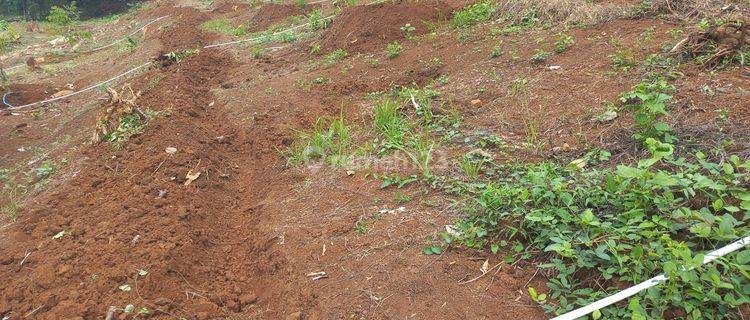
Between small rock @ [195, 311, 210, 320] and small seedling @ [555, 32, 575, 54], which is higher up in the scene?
small seedling @ [555, 32, 575, 54]

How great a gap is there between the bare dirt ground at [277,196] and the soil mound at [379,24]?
527 millimetres

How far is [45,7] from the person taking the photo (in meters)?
18.2

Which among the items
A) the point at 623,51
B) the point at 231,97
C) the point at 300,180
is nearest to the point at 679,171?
the point at 623,51

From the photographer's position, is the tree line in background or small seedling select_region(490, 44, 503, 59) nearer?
small seedling select_region(490, 44, 503, 59)

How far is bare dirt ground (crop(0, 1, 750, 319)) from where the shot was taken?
2.41 m

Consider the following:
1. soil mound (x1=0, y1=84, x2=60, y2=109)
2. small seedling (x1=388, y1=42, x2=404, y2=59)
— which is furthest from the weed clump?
soil mound (x1=0, y1=84, x2=60, y2=109)

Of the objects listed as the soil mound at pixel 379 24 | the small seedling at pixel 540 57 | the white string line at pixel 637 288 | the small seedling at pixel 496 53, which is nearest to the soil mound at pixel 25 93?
the soil mound at pixel 379 24

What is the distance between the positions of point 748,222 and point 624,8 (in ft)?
13.1

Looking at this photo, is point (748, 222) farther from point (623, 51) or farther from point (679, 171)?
point (623, 51)

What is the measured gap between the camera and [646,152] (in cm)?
279

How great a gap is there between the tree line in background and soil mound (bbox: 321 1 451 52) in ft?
48.0

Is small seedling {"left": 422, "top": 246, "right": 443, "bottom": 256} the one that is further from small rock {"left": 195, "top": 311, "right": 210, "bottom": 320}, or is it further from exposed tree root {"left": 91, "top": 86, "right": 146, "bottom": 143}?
exposed tree root {"left": 91, "top": 86, "right": 146, "bottom": 143}

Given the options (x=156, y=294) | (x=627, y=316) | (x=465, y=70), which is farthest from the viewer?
(x=465, y=70)

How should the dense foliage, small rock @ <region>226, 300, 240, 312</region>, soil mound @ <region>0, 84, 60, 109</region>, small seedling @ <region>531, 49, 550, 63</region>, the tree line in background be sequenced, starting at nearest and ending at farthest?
the dense foliage, small rock @ <region>226, 300, 240, 312</region>, small seedling @ <region>531, 49, 550, 63</region>, soil mound @ <region>0, 84, 60, 109</region>, the tree line in background
